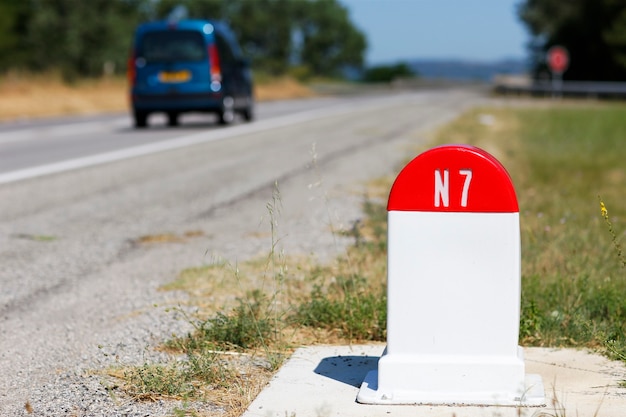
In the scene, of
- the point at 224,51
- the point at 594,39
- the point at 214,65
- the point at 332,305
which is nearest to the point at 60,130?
the point at 214,65

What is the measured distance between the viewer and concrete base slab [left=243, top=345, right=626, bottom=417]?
3299 mm

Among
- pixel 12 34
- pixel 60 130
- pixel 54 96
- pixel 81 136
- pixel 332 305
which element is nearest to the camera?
pixel 332 305

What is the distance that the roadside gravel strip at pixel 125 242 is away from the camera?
3.92m

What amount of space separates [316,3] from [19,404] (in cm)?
11563

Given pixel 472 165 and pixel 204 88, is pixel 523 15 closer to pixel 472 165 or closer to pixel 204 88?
pixel 204 88

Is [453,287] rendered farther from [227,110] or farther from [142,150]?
[227,110]

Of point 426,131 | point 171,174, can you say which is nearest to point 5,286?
point 171,174

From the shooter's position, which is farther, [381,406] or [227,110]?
[227,110]

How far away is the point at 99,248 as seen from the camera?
21.5 feet

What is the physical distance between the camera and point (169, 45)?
61.8 ft

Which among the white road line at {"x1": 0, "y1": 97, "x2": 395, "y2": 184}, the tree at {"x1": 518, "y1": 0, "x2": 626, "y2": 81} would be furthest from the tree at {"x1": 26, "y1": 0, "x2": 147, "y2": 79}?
the white road line at {"x1": 0, "y1": 97, "x2": 395, "y2": 184}

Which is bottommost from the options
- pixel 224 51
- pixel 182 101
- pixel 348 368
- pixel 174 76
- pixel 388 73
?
pixel 388 73

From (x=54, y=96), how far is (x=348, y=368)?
25.0m

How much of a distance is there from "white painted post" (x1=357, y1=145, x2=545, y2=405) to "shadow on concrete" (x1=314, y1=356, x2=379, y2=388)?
214 millimetres
